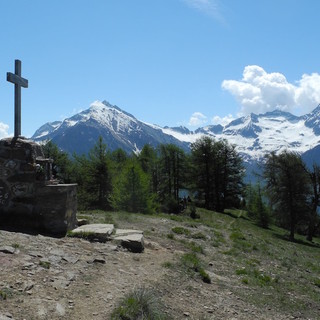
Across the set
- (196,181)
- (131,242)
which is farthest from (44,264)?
(196,181)

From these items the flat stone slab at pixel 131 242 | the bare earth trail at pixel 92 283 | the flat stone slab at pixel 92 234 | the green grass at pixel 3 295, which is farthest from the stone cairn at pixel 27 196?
the green grass at pixel 3 295

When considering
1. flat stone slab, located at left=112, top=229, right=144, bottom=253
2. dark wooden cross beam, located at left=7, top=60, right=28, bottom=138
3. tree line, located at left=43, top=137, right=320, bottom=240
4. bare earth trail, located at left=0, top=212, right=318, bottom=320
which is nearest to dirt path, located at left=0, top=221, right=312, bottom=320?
bare earth trail, located at left=0, top=212, right=318, bottom=320

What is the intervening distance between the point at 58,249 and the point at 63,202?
8.35 ft

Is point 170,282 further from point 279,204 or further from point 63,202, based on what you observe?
point 279,204

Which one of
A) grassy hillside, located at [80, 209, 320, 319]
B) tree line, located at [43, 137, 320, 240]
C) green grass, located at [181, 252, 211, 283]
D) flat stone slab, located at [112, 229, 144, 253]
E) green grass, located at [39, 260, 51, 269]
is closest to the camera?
green grass, located at [39, 260, 51, 269]

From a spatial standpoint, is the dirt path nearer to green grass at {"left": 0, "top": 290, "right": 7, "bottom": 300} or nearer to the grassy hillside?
green grass at {"left": 0, "top": 290, "right": 7, "bottom": 300}

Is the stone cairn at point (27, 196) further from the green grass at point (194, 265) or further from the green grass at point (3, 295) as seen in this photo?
the green grass at point (3, 295)

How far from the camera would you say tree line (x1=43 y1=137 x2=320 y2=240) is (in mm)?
38906

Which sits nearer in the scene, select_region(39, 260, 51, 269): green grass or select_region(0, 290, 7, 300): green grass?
select_region(0, 290, 7, 300): green grass

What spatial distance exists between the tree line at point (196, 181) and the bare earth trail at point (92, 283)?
68.3 feet

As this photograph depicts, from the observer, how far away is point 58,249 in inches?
400

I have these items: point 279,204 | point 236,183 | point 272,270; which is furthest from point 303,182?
point 272,270

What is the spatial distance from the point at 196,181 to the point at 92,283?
59.4 metres

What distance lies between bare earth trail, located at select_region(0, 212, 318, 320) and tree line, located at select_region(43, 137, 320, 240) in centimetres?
2082
